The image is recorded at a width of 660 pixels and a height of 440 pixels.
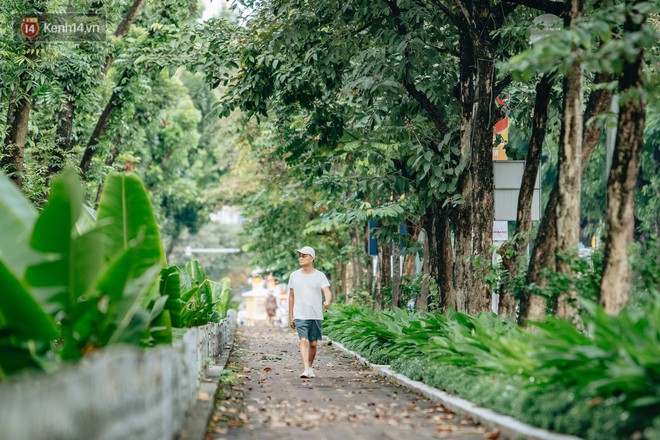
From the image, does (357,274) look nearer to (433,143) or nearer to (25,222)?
(433,143)

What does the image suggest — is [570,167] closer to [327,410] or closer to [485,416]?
[485,416]

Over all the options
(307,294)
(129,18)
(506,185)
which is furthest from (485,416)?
(129,18)

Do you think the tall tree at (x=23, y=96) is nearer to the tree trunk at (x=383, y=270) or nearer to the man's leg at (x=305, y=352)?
the man's leg at (x=305, y=352)

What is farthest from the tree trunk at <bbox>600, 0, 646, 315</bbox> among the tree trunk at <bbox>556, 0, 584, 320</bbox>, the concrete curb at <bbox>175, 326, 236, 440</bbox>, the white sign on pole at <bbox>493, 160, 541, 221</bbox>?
the white sign on pole at <bbox>493, 160, 541, 221</bbox>

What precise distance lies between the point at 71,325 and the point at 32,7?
12.8 metres

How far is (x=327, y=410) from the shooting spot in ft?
36.3

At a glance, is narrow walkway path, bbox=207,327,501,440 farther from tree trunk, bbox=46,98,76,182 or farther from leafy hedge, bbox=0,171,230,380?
tree trunk, bbox=46,98,76,182

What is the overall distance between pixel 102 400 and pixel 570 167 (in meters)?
7.54

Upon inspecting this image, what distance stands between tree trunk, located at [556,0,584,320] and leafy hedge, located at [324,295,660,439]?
1.30 m

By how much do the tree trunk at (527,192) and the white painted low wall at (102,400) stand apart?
7.58 m

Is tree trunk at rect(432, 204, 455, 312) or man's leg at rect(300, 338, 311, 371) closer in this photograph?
man's leg at rect(300, 338, 311, 371)

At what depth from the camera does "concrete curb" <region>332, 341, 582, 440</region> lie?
7871 mm

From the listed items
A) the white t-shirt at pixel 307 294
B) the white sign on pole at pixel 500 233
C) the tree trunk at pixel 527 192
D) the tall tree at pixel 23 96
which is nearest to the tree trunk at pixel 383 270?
the white sign on pole at pixel 500 233

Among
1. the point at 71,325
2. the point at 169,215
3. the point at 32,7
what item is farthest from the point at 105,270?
the point at 169,215
